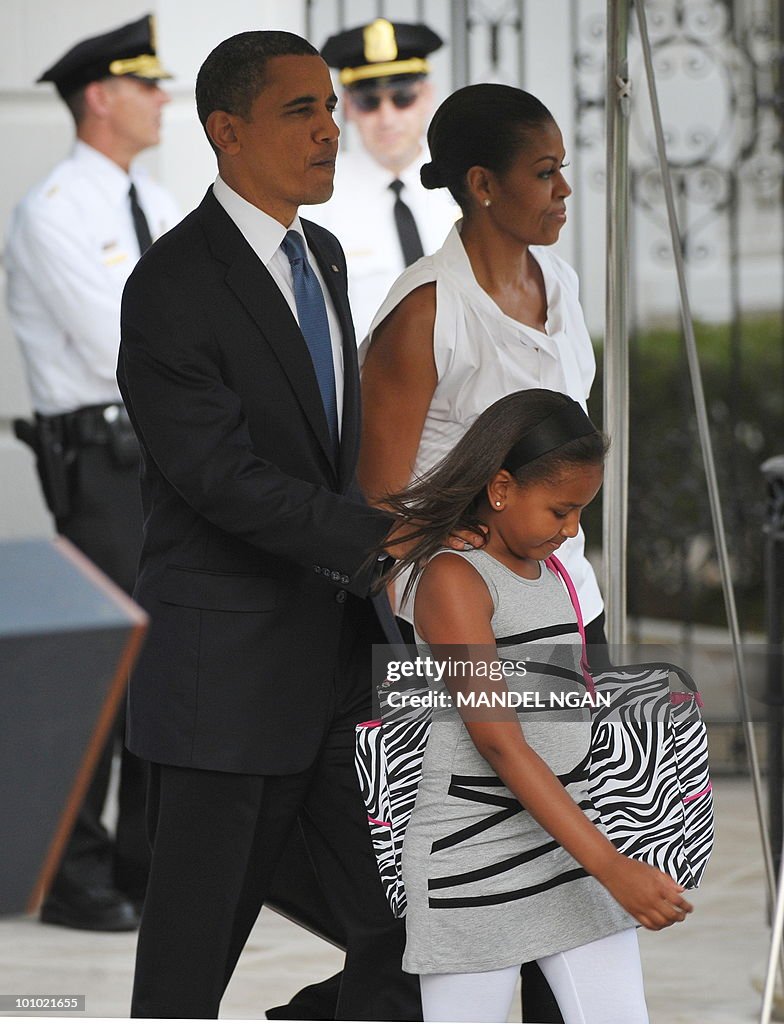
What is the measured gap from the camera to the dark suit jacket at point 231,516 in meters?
2.46

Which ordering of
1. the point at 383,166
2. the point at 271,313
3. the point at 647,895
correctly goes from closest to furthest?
the point at 647,895 → the point at 271,313 → the point at 383,166

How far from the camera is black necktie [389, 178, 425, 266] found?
4820 mm

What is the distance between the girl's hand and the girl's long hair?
18.5 inches

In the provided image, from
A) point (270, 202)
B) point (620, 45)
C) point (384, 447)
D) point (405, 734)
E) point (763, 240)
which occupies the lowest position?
point (763, 240)

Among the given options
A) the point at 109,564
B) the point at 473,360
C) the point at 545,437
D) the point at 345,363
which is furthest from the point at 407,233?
the point at 545,437

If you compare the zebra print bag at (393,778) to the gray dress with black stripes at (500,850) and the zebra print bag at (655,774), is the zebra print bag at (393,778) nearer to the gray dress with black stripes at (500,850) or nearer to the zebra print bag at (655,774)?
the gray dress with black stripes at (500,850)

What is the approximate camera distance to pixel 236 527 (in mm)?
2480

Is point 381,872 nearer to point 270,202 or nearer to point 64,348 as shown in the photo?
point 270,202

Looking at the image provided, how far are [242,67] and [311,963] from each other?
2.38 m

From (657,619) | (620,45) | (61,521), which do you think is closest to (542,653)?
(620,45)

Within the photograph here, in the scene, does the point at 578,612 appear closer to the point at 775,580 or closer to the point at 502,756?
the point at 502,756

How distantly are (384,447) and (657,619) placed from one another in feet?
22.5

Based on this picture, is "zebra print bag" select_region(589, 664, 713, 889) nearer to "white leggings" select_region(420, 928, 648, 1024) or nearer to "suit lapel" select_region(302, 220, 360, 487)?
"white leggings" select_region(420, 928, 648, 1024)

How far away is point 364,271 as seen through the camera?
4762mm
